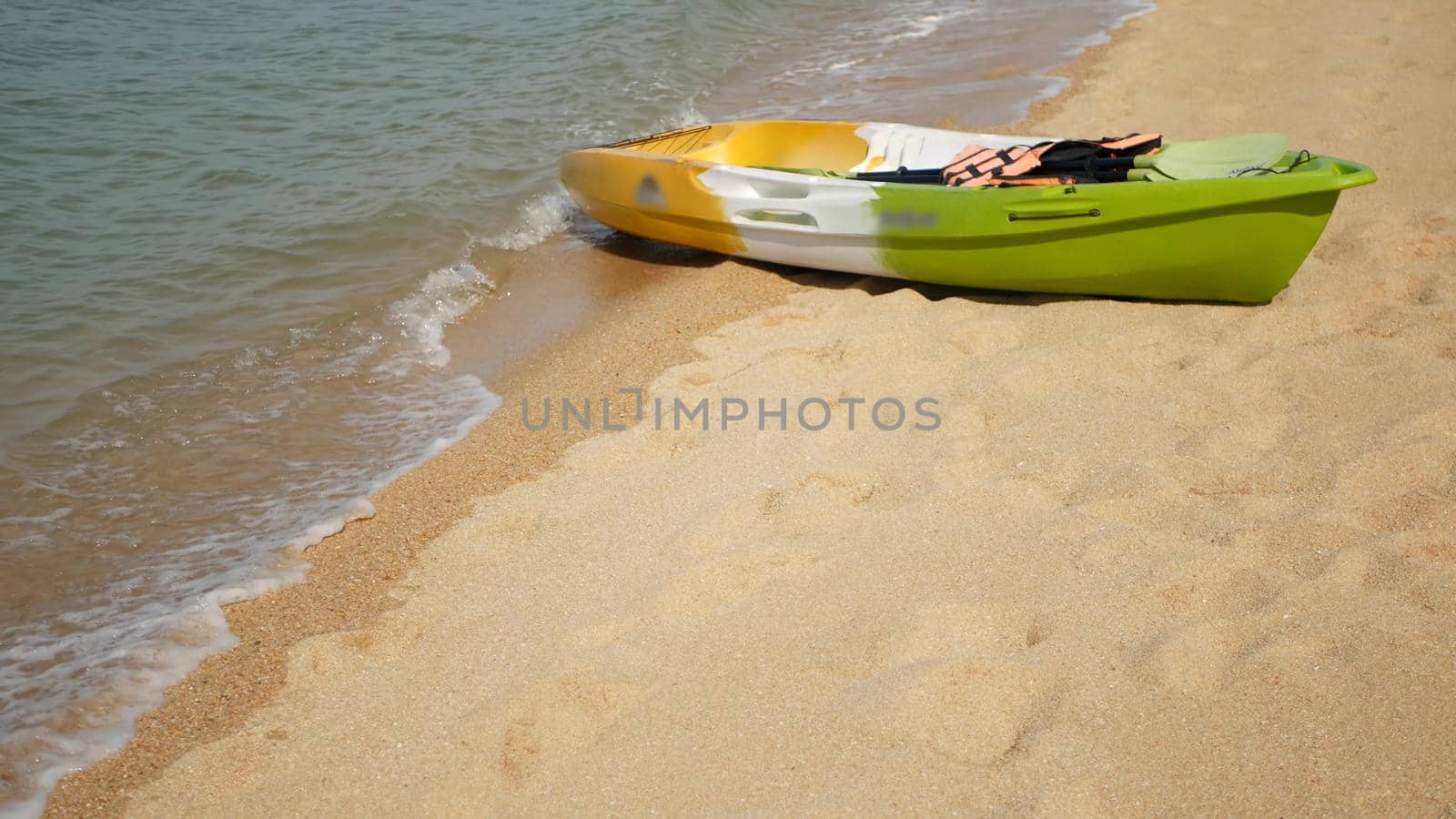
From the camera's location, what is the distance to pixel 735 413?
4711 millimetres

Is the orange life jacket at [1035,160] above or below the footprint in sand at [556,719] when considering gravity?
above

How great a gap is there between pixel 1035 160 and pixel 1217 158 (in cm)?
87

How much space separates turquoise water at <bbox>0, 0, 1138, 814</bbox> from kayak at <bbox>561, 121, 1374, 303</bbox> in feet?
4.43

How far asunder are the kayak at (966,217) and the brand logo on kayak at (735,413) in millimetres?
1152

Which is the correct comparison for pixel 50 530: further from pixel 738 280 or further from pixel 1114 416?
pixel 1114 416

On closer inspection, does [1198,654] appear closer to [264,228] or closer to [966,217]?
[966,217]

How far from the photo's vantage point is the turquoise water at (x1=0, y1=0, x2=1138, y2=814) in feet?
14.0

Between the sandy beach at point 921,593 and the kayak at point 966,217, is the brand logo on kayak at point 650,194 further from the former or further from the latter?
the sandy beach at point 921,593

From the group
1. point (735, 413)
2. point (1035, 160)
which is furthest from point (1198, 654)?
point (1035, 160)

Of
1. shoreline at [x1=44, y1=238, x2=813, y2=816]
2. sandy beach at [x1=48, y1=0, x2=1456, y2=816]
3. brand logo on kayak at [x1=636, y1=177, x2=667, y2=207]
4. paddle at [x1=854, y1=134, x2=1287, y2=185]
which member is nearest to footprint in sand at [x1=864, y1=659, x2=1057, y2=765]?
sandy beach at [x1=48, y1=0, x2=1456, y2=816]

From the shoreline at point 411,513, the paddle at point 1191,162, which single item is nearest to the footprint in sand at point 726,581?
the shoreline at point 411,513

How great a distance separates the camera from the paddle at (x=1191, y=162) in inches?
198

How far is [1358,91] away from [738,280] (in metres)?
4.88

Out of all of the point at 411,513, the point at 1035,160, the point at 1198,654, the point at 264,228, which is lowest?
the point at 411,513
